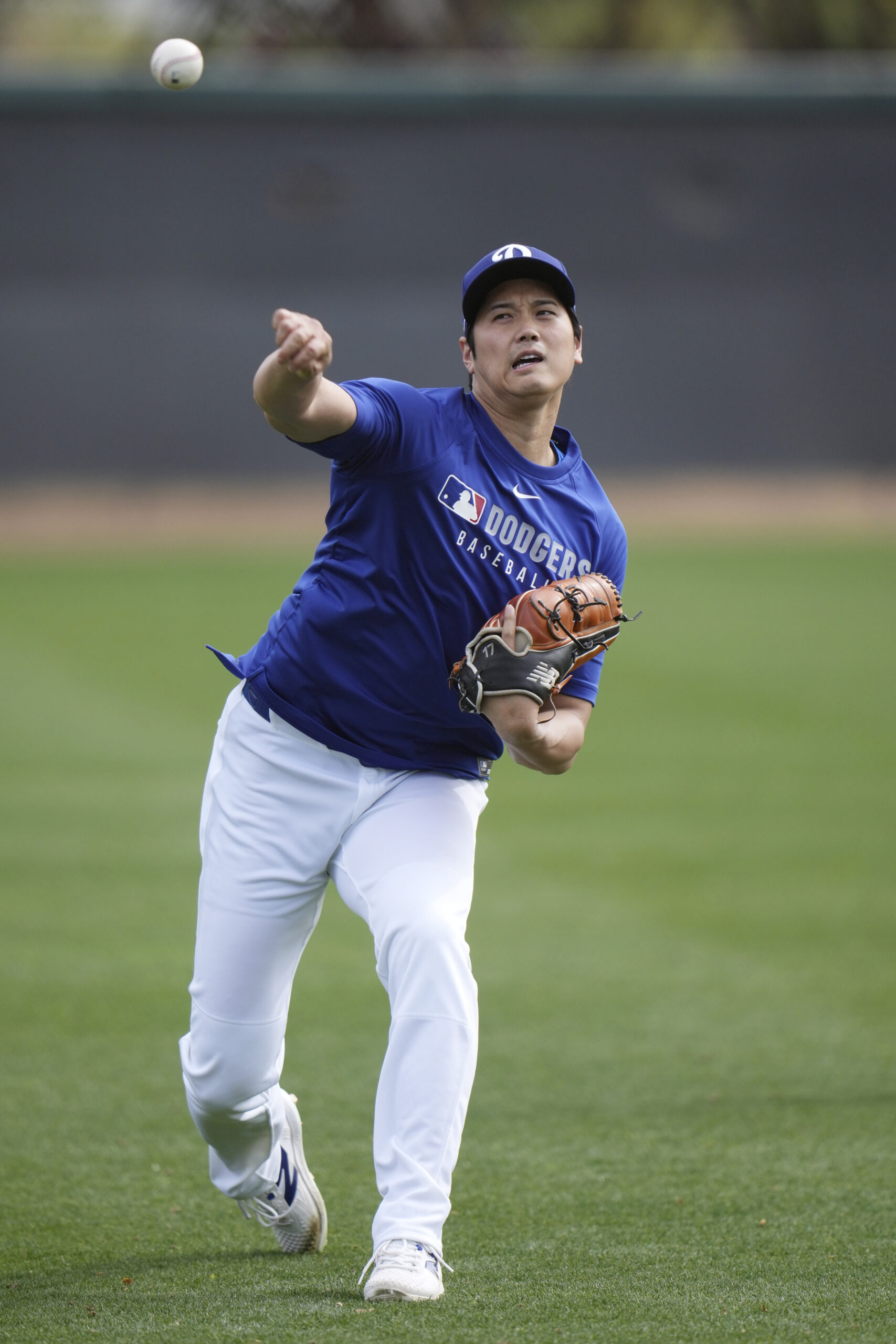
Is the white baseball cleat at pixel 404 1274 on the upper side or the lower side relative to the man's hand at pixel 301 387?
lower

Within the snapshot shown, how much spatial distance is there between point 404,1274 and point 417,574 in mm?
1442

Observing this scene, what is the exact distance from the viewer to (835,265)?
2552 cm

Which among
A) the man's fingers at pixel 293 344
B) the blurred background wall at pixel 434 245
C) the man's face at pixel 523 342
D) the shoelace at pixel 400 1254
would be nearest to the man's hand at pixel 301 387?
the man's fingers at pixel 293 344

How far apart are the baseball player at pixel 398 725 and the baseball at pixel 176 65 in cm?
117

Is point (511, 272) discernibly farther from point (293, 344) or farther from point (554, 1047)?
point (554, 1047)

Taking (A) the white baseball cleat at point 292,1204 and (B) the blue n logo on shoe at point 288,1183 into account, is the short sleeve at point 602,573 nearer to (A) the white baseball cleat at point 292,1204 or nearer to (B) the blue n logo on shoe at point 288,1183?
(A) the white baseball cleat at point 292,1204

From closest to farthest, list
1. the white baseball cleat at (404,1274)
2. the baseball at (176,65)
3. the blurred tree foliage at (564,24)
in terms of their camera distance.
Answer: the white baseball cleat at (404,1274) → the baseball at (176,65) → the blurred tree foliage at (564,24)

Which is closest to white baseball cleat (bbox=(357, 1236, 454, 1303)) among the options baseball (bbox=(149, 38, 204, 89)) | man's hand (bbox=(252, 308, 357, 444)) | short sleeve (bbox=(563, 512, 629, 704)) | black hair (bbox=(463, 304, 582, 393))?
short sleeve (bbox=(563, 512, 629, 704))

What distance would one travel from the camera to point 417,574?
11.3 feet

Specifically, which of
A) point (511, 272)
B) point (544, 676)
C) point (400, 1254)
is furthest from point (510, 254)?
point (400, 1254)

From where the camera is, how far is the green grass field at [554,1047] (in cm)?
333

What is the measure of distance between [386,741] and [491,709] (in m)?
0.30

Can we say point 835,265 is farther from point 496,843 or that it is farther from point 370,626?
point 370,626

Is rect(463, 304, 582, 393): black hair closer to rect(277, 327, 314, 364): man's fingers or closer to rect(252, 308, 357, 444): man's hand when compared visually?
rect(252, 308, 357, 444): man's hand
